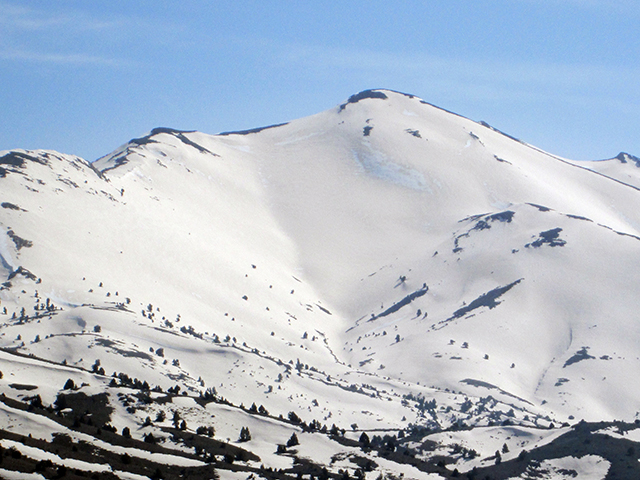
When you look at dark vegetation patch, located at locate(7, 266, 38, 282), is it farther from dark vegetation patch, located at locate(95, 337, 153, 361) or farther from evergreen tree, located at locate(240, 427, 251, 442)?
evergreen tree, located at locate(240, 427, 251, 442)

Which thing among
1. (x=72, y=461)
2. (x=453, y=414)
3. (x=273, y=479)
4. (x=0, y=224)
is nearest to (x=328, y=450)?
(x=273, y=479)

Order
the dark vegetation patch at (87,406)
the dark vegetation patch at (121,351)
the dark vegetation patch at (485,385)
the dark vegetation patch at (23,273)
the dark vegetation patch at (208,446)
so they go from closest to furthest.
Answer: the dark vegetation patch at (208,446) < the dark vegetation patch at (87,406) < the dark vegetation patch at (121,351) < the dark vegetation patch at (23,273) < the dark vegetation patch at (485,385)

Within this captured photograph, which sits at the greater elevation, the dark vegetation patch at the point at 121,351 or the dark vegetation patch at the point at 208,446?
the dark vegetation patch at the point at 121,351

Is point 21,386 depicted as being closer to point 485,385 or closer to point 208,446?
point 208,446

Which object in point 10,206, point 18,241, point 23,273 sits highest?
point 10,206

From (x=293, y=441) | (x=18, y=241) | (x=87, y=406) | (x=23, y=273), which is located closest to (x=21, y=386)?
(x=87, y=406)

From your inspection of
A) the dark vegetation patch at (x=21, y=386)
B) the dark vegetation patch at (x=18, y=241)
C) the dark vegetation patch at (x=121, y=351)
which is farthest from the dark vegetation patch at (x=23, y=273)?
the dark vegetation patch at (x=21, y=386)

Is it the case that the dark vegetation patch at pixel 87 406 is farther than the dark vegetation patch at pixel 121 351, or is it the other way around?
the dark vegetation patch at pixel 121 351

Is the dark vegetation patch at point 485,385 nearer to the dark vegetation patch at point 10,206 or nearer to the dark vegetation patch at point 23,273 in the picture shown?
the dark vegetation patch at point 23,273

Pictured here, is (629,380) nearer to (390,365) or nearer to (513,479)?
(390,365)
